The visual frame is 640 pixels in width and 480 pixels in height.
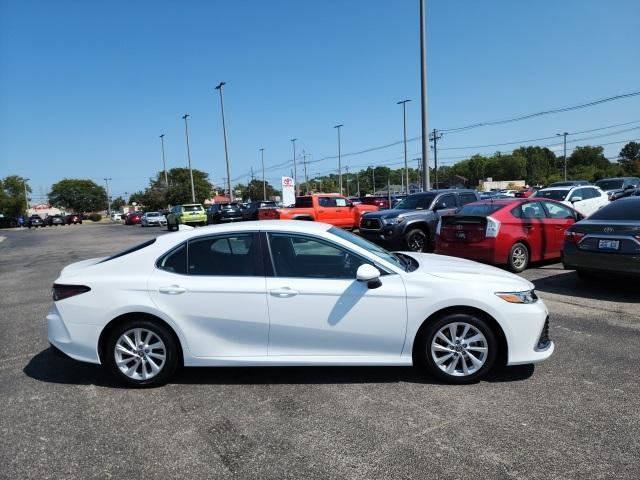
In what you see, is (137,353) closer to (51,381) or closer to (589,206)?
(51,381)

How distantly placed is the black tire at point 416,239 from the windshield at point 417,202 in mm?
936

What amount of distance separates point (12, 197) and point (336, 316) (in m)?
113

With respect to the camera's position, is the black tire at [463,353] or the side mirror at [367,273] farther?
the black tire at [463,353]

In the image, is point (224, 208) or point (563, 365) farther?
point (224, 208)

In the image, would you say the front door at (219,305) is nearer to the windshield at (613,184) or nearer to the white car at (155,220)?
the windshield at (613,184)

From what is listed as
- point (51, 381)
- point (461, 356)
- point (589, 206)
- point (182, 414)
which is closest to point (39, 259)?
point (51, 381)

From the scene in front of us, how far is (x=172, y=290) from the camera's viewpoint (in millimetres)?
4363

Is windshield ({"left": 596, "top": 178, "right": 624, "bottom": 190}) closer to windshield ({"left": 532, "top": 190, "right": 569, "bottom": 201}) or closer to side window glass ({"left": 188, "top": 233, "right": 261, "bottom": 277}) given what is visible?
windshield ({"left": 532, "top": 190, "right": 569, "bottom": 201})

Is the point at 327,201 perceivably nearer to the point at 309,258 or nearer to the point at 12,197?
the point at 309,258

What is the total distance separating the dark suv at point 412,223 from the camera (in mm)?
12617

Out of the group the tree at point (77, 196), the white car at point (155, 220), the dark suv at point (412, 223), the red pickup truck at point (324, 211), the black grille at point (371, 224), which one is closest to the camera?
the dark suv at point (412, 223)

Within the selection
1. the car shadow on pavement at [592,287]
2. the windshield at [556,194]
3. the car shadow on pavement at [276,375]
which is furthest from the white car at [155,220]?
the car shadow on pavement at [276,375]

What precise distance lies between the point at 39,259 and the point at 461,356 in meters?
16.5

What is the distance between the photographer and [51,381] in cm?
473
